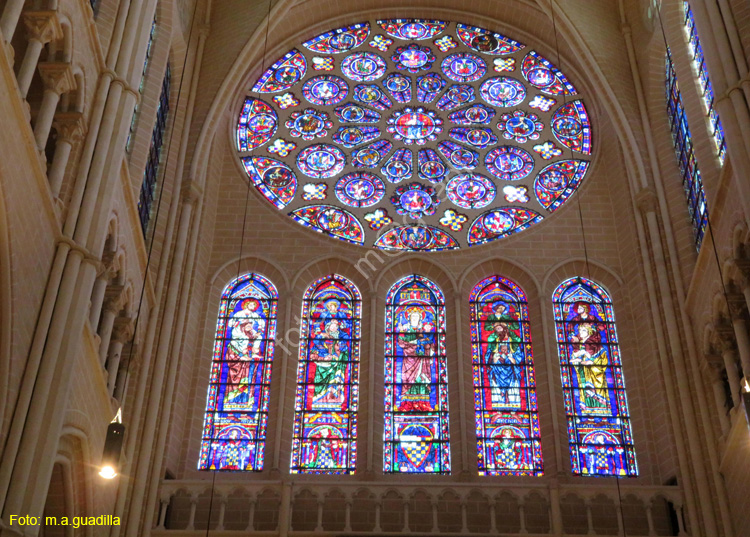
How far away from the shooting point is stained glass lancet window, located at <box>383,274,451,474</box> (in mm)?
15469

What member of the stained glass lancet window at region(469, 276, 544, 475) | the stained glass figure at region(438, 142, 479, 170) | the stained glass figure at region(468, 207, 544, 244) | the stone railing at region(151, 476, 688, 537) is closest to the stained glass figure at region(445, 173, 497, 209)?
the stained glass figure at region(438, 142, 479, 170)

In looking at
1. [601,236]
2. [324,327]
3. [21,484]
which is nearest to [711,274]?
[601,236]

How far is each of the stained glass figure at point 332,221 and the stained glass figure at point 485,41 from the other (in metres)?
4.90

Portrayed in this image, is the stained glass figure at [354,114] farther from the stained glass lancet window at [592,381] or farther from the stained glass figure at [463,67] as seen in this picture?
the stained glass lancet window at [592,381]

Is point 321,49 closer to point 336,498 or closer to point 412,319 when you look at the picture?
point 412,319

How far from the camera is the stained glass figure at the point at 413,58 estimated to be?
20406mm

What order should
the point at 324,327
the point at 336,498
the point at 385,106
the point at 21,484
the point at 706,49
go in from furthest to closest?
the point at 385,106
the point at 324,327
the point at 336,498
the point at 706,49
the point at 21,484

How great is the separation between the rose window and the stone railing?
4.89 meters

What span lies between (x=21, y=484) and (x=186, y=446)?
623 cm

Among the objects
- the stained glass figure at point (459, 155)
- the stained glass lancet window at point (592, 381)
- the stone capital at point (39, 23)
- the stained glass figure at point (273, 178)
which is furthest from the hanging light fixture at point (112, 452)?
the stained glass figure at point (459, 155)

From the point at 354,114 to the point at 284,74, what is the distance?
65.9 inches

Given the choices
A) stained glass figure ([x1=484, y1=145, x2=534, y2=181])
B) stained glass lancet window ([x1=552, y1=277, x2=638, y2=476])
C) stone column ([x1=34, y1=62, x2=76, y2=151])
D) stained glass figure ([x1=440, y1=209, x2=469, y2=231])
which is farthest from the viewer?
stained glass figure ([x1=484, y1=145, x2=534, y2=181])

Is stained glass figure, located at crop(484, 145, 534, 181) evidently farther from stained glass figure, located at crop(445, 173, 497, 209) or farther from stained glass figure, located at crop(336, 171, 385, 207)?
stained glass figure, located at crop(336, 171, 385, 207)

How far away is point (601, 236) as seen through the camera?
→ 694 inches
